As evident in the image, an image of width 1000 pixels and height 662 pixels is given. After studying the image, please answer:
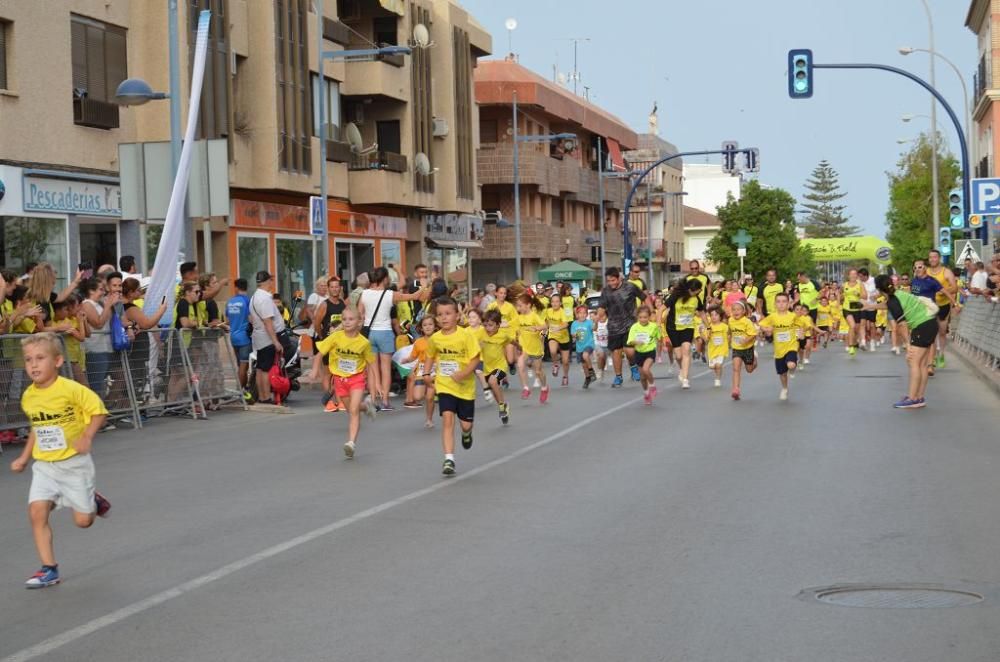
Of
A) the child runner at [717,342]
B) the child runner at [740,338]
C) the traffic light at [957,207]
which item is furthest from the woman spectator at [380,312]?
the traffic light at [957,207]

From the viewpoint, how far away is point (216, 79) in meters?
32.9

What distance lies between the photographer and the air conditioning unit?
1861 inches

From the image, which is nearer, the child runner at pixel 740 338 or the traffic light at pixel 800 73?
the child runner at pixel 740 338

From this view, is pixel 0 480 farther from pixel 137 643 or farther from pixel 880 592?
pixel 880 592

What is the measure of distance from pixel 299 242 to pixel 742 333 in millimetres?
19506

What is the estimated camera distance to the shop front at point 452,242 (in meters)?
49.9

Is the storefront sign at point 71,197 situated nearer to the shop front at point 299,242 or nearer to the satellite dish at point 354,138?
the shop front at point 299,242

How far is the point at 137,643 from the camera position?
6418 mm

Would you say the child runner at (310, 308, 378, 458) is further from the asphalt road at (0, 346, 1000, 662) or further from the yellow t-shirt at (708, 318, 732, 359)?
the yellow t-shirt at (708, 318, 732, 359)

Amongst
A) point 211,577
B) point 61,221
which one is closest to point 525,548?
point 211,577

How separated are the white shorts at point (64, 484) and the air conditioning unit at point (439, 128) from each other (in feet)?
129

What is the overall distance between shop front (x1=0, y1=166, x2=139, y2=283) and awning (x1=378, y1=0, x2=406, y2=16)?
48.3ft

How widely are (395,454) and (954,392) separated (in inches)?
404

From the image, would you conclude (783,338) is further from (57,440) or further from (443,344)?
(57,440)
